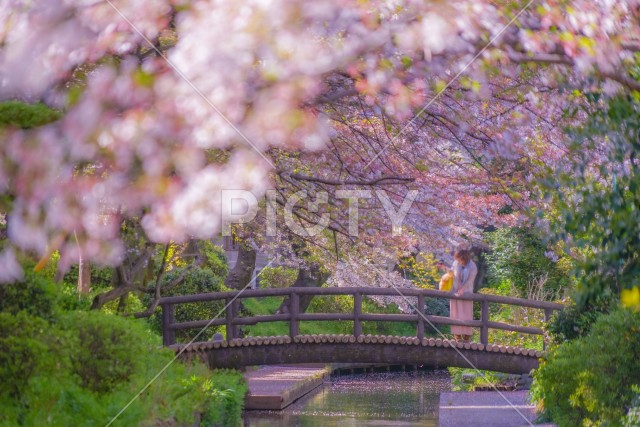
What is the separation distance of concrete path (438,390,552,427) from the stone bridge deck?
485mm

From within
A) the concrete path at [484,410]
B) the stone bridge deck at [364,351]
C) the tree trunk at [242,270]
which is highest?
the tree trunk at [242,270]

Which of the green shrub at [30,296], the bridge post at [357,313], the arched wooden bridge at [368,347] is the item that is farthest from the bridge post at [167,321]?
the green shrub at [30,296]

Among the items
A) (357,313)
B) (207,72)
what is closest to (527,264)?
(357,313)

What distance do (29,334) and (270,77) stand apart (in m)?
2.97

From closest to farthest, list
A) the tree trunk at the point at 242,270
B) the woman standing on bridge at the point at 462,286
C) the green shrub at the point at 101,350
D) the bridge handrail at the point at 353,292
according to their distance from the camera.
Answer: the green shrub at the point at 101,350 < the bridge handrail at the point at 353,292 < the woman standing on bridge at the point at 462,286 < the tree trunk at the point at 242,270

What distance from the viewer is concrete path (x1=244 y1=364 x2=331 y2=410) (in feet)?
47.3

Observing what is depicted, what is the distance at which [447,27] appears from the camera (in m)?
5.01

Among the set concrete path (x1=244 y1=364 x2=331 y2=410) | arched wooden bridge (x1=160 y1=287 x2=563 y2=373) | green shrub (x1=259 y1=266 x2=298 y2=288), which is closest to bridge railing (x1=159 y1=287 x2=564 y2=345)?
arched wooden bridge (x1=160 y1=287 x2=563 y2=373)

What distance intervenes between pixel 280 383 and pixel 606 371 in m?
8.32

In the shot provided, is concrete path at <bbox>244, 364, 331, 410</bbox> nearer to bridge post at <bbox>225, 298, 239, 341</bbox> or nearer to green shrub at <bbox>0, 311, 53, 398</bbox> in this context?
bridge post at <bbox>225, 298, 239, 341</bbox>

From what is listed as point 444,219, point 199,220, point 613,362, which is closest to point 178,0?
point 199,220

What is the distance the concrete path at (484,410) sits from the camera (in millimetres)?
11406

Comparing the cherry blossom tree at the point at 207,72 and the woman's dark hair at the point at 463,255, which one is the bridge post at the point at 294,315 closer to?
the woman's dark hair at the point at 463,255

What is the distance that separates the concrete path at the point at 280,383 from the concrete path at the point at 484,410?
227 centimetres
